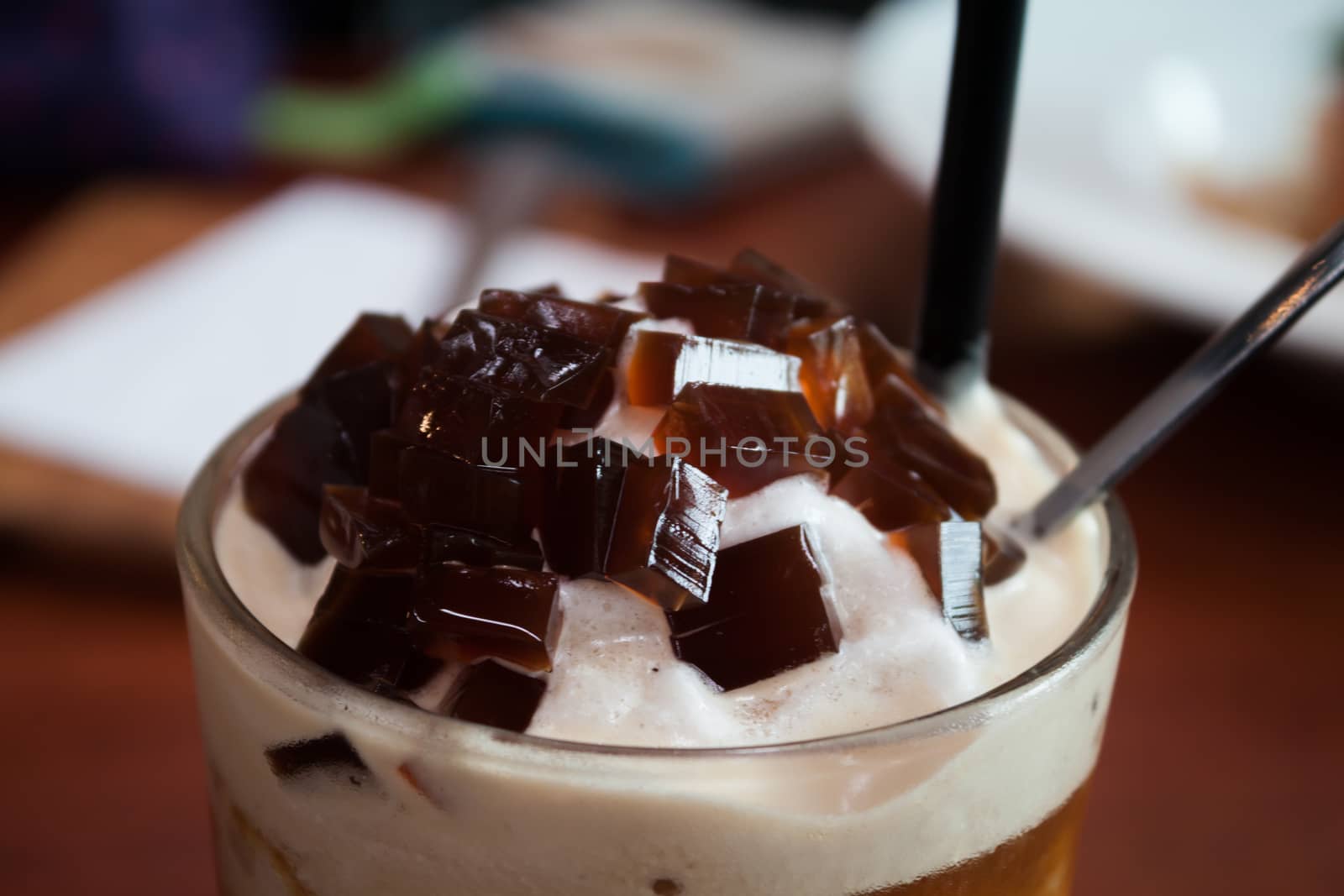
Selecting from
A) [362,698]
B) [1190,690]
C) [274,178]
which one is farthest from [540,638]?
[274,178]

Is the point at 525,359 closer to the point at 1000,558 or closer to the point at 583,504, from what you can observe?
the point at 583,504

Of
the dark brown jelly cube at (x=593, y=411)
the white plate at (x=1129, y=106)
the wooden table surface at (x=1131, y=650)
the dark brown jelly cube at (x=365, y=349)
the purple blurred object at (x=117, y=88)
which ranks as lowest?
the wooden table surface at (x=1131, y=650)

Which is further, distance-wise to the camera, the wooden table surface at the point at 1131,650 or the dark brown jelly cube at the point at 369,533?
the wooden table surface at the point at 1131,650

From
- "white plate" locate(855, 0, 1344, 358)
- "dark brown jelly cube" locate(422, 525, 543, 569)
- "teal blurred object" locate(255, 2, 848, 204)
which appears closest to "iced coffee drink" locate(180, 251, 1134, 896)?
"dark brown jelly cube" locate(422, 525, 543, 569)

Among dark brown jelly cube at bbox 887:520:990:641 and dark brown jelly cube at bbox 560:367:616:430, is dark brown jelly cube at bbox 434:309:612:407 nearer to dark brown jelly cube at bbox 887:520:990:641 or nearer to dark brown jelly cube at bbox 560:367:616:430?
dark brown jelly cube at bbox 560:367:616:430

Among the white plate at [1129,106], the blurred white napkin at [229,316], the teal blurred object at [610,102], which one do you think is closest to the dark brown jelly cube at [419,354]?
the blurred white napkin at [229,316]

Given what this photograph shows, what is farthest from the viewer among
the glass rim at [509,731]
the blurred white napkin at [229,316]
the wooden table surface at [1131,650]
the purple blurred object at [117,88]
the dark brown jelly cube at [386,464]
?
the purple blurred object at [117,88]

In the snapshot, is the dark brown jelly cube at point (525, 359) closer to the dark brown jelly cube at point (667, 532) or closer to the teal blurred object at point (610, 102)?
the dark brown jelly cube at point (667, 532)
